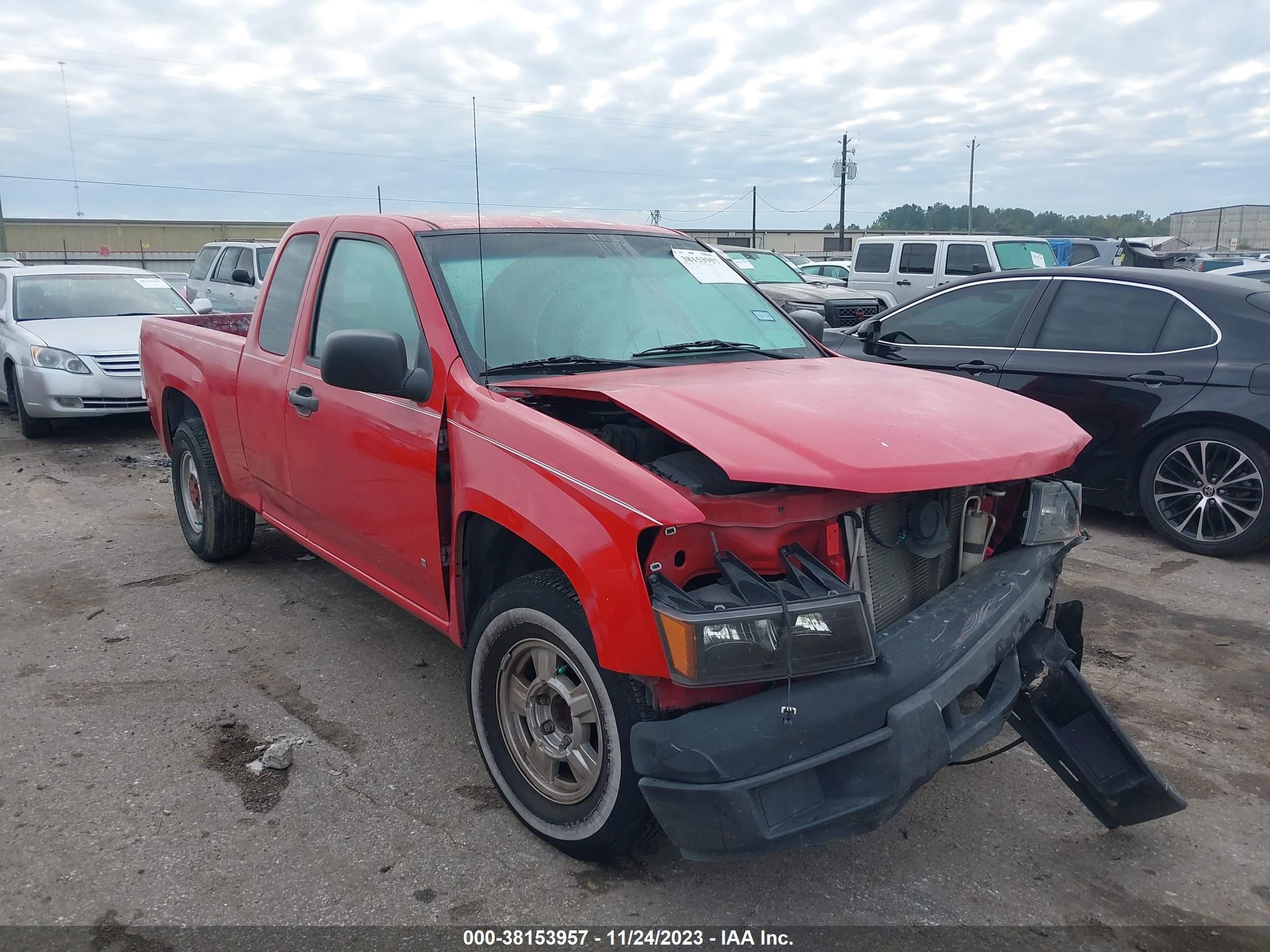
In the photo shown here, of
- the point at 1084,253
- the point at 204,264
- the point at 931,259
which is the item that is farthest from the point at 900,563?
the point at 1084,253

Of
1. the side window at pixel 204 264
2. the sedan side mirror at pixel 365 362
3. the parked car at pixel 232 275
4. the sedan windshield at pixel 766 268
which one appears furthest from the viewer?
the side window at pixel 204 264

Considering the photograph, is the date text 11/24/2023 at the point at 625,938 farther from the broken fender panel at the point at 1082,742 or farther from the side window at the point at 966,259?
the side window at the point at 966,259

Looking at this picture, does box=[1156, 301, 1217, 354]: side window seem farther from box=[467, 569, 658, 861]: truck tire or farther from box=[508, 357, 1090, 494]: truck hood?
box=[467, 569, 658, 861]: truck tire

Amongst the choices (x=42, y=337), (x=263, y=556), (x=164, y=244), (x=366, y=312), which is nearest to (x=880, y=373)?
(x=366, y=312)

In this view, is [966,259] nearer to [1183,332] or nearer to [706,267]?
[1183,332]

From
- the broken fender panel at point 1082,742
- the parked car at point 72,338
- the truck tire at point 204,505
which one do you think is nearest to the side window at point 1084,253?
the parked car at point 72,338

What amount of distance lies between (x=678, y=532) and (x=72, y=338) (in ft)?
30.6

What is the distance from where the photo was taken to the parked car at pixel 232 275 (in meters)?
15.2

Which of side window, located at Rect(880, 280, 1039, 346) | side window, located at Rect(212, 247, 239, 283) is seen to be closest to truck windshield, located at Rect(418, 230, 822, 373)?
side window, located at Rect(880, 280, 1039, 346)

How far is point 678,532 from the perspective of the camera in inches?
98.3

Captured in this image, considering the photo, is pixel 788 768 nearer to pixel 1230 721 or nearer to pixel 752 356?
pixel 752 356

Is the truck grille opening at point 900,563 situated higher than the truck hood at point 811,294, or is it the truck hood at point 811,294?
the truck hood at point 811,294

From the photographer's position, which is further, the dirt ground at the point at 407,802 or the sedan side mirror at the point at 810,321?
the sedan side mirror at the point at 810,321

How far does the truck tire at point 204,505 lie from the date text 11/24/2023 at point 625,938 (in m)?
3.53
